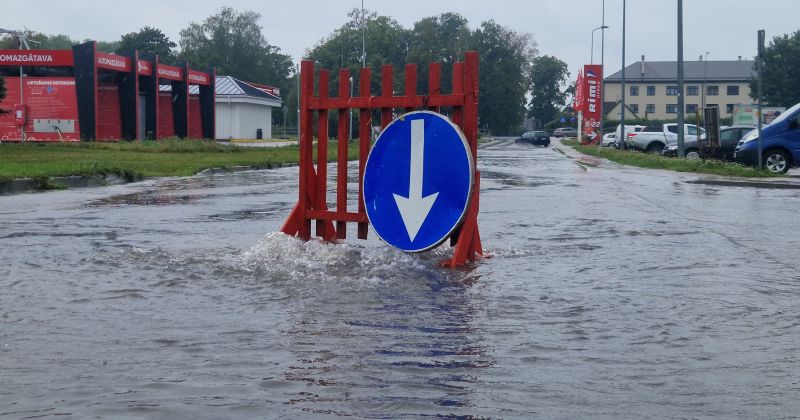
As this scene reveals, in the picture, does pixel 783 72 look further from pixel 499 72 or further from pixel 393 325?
pixel 393 325

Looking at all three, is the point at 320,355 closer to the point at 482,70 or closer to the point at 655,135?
the point at 655,135

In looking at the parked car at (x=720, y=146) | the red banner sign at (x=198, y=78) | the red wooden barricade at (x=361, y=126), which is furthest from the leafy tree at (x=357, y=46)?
the red wooden barricade at (x=361, y=126)

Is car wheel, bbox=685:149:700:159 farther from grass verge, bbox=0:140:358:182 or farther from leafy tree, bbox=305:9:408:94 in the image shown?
leafy tree, bbox=305:9:408:94

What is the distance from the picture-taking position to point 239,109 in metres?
79.0

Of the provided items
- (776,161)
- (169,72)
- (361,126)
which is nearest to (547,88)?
(169,72)

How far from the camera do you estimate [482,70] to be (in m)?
130


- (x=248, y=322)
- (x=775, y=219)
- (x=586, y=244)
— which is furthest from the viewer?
(x=775, y=219)

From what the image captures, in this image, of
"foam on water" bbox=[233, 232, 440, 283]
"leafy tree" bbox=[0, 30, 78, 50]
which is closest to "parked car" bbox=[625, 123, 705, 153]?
"foam on water" bbox=[233, 232, 440, 283]

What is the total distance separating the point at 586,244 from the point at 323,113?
304 cm

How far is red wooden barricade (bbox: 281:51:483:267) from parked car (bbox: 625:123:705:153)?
41.9 meters

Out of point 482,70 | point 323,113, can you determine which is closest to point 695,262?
point 323,113

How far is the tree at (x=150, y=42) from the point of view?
13075 centimetres

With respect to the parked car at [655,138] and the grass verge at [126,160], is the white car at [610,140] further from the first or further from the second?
the grass verge at [126,160]

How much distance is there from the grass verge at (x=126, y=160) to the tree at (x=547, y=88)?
136 metres
